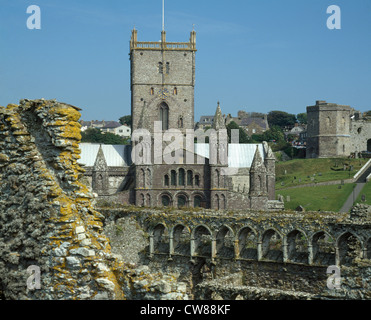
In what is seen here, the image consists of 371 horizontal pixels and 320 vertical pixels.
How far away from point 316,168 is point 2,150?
324ft

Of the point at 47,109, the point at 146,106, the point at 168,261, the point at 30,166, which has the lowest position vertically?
the point at 168,261

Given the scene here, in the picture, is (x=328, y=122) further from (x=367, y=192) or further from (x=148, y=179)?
(x=148, y=179)

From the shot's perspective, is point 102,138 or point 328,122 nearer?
point 328,122

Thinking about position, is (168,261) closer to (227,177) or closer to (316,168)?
(227,177)

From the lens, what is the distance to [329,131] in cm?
12031

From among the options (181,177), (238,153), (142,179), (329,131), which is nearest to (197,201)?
(181,177)

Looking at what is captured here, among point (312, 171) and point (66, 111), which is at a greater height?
point (66, 111)

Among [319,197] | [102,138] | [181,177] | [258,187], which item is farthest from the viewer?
[102,138]

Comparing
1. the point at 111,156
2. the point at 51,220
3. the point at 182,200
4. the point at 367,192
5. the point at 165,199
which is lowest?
the point at 182,200

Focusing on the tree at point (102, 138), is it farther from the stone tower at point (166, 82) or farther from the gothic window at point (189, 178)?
the gothic window at point (189, 178)

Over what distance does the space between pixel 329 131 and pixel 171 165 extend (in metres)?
57.9

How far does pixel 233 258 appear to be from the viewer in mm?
33219

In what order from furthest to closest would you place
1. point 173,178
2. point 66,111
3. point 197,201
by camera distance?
1. point 173,178
2. point 197,201
3. point 66,111
